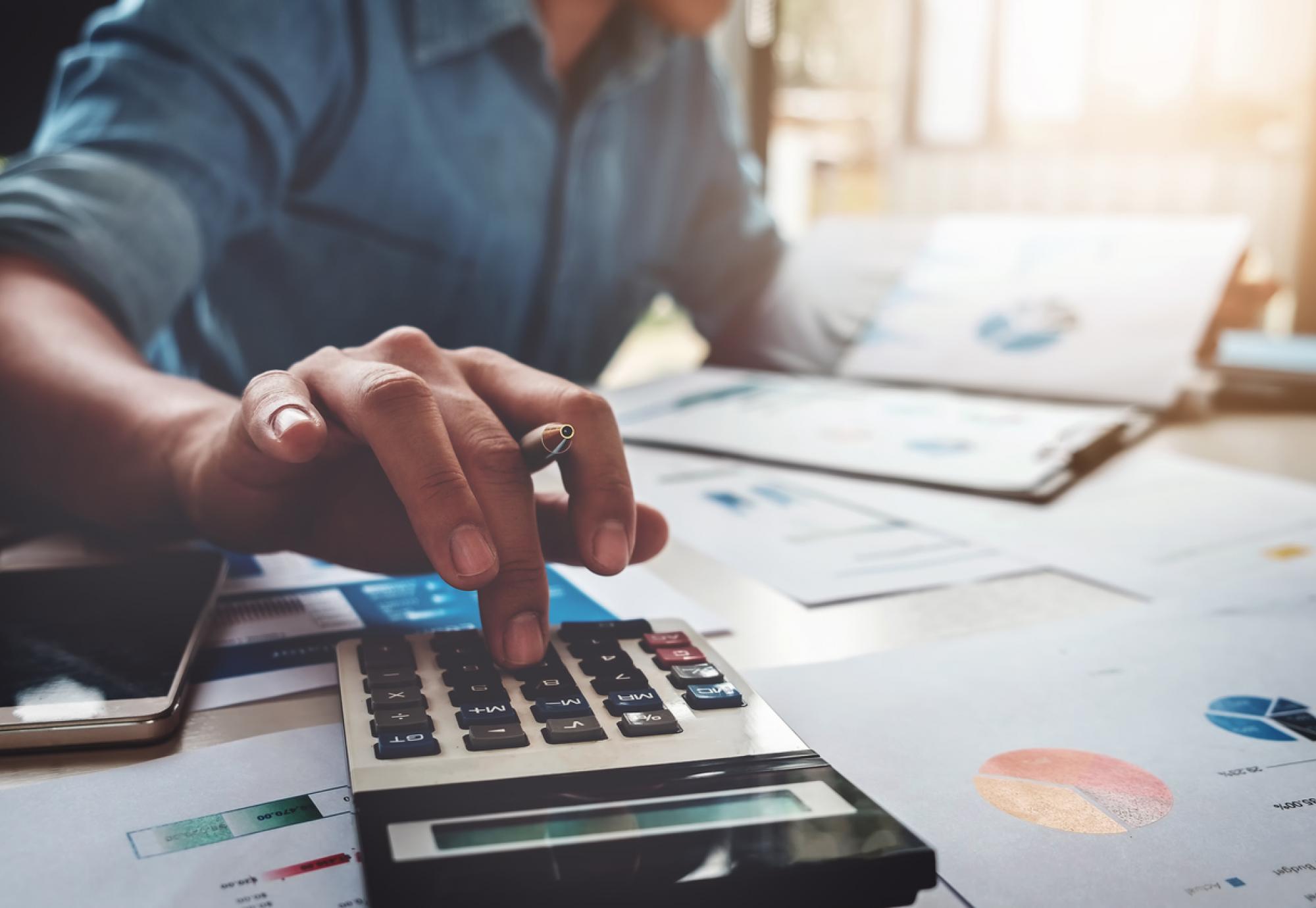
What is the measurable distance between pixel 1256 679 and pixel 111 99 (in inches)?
28.4

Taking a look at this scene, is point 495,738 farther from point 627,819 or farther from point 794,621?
point 794,621

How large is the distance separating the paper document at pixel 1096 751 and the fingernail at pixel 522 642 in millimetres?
84

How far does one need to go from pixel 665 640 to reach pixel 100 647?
7.6 inches

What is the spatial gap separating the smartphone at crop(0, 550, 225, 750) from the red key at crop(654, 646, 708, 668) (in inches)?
6.1

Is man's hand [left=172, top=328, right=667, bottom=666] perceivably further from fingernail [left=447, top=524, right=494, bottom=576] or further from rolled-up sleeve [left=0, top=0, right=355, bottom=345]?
rolled-up sleeve [left=0, top=0, right=355, bottom=345]

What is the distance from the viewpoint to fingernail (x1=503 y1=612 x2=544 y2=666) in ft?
1.12

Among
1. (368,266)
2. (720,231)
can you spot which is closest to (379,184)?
(368,266)

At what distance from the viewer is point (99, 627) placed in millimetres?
375

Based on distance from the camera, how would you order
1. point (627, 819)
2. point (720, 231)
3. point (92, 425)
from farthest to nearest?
point (720, 231), point (92, 425), point (627, 819)

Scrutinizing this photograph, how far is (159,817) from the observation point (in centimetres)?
28

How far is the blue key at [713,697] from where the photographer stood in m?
0.32

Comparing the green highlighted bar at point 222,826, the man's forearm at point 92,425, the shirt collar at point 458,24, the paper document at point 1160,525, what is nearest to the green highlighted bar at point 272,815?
the green highlighted bar at point 222,826

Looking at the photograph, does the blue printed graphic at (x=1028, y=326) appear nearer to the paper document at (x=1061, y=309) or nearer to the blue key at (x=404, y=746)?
the paper document at (x=1061, y=309)

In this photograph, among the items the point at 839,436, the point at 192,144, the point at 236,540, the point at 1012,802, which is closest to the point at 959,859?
the point at 1012,802
